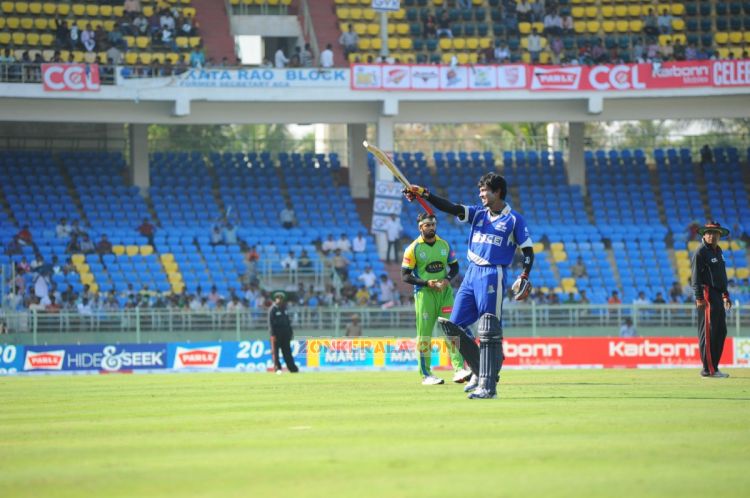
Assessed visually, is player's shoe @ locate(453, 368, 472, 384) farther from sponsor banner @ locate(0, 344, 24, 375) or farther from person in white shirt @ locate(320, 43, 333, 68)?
person in white shirt @ locate(320, 43, 333, 68)

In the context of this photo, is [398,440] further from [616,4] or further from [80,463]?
[616,4]

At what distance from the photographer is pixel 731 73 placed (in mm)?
42594

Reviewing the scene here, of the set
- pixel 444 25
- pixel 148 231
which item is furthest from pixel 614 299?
pixel 148 231

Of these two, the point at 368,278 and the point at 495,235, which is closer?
the point at 495,235

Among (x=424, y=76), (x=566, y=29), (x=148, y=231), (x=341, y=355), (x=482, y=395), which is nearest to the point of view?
(x=482, y=395)

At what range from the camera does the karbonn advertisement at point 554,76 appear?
4153cm

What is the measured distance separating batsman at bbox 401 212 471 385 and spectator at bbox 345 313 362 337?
16.3 meters

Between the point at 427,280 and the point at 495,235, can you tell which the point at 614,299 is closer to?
the point at 427,280

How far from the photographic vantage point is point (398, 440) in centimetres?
937

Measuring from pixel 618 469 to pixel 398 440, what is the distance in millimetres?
2047

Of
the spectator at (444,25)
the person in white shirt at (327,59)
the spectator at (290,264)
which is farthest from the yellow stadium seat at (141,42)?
the spectator at (444,25)

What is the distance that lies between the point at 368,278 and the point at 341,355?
25.5 feet

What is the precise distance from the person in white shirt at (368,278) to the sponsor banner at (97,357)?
868 centimetres

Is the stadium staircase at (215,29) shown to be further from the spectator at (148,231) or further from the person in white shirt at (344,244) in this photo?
the person in white shirt at (344,244)
